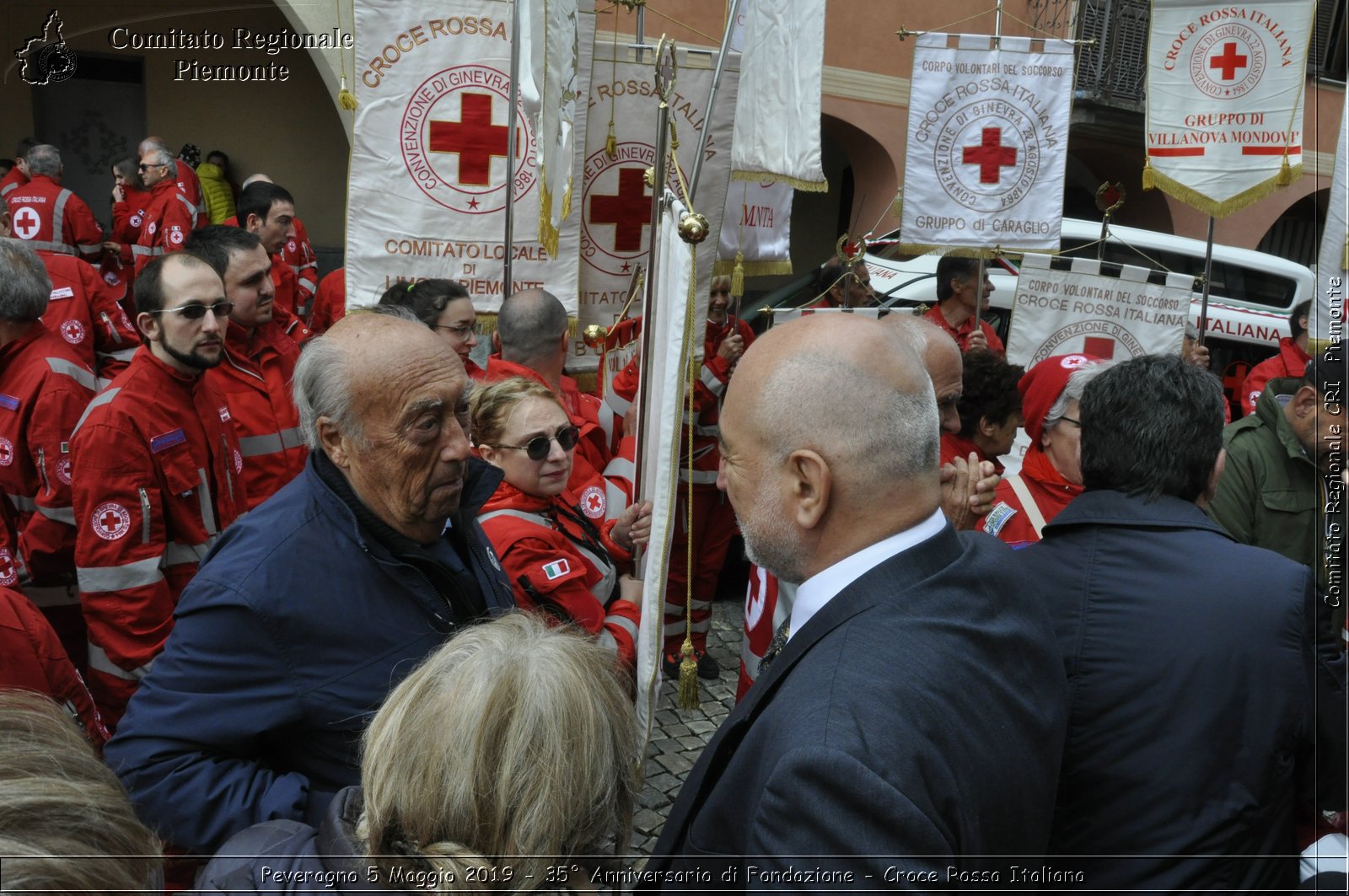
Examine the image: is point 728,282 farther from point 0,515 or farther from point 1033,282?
point 0,515

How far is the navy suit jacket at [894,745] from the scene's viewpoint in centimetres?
119

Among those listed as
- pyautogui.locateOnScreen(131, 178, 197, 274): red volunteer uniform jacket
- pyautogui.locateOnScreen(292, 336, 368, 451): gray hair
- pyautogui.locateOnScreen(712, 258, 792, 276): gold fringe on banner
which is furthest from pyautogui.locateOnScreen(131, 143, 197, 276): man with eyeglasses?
pyautogui.locateOnScreen(292, 336, 368, 451): gray hair

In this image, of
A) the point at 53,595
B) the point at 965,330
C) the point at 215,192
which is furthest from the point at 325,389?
the point at 215,192

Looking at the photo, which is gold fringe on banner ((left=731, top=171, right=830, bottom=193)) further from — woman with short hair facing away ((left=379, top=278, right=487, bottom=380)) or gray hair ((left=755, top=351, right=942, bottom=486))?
gray hair ((left=755, top=351, right=942, bottom=486))

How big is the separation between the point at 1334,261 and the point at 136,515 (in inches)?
134

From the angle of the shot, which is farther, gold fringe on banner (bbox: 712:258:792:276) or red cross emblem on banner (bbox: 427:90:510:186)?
gold fringe on banner (bbox: 712:258:792:276)

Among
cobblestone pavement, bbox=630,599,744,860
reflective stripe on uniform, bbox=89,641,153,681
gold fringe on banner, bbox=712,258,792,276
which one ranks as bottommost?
cobblestone pavement, bbox=630,599,744,860

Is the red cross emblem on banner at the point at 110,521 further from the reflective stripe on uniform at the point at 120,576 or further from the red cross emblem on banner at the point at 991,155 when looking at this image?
the red cross emblem on banner at the point at 991,155

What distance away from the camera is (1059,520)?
2.06 metres

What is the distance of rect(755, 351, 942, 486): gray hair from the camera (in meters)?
1.49

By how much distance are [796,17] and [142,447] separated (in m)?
2.84

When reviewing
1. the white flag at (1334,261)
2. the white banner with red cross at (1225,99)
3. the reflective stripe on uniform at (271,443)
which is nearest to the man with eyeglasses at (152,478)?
the reflective stripe on uniform at (271,443)

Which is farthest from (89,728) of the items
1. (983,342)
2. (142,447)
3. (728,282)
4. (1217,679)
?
(983,342)

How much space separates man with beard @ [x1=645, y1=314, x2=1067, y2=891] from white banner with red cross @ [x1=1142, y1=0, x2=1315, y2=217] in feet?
15.9
